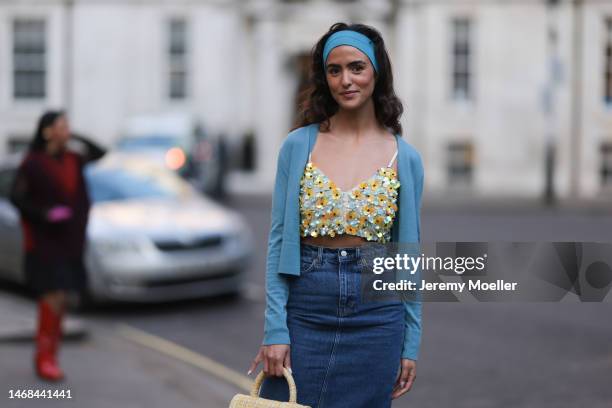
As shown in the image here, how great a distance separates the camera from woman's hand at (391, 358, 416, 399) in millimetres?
3285

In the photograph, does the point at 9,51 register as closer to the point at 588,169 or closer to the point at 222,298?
the point at 588,169

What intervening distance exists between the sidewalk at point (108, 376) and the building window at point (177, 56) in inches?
893

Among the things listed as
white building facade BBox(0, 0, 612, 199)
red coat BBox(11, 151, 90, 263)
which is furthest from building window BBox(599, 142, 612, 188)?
red coat BBox(11, 151, 90, 263)

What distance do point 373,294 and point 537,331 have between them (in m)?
6.03

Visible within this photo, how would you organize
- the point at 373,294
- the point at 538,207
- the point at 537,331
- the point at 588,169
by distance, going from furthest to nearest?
the point at 588,169 < the point at 538,207 < the point at 537,331 < the point at 373,294

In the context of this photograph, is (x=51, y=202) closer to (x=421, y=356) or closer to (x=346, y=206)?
(x=421, y=356)

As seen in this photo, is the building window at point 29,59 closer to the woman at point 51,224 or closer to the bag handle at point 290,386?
the woman at point 51,224

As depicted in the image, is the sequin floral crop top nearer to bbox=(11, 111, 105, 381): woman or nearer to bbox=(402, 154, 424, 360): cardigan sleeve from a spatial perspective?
bbox=(402, 154, 424, 360): cardigan sleeve

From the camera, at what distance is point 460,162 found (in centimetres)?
2950

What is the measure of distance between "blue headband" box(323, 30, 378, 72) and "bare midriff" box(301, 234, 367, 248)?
55 cm

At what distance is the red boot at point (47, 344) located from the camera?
678cm

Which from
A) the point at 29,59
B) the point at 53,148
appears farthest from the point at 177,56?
the point at 53,148

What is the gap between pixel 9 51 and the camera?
31078 mm

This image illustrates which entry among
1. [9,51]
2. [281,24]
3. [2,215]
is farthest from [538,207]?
[9,51]
